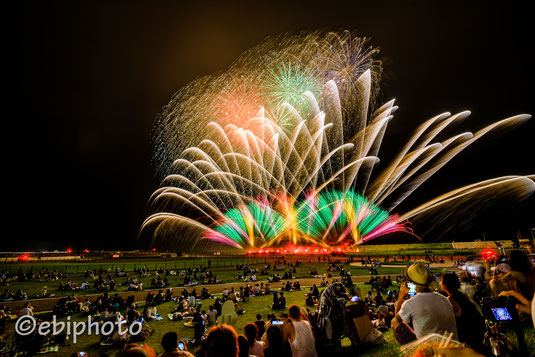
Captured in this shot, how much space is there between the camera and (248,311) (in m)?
19.1

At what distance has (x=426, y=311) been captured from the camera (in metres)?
4.23

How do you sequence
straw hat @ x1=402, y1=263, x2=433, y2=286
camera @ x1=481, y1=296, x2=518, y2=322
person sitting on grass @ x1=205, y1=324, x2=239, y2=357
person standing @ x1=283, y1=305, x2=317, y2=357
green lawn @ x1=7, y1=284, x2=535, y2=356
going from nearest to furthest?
1. person sitting on grass @ x1=205, y1=324, x2=239, y2=357
2. straw hat @ x1=402, y1=263, x2=433, y2=286
3. camera @ x1=481, y1=296, x2=518, y2=322
4. person standing @ x1=283, y1=305, x2=317, y2=357
5. green lawn @ x1=7, y1=284, x2=535, y2=356

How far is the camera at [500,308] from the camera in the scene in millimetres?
4719

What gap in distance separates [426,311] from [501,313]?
177 centimetres

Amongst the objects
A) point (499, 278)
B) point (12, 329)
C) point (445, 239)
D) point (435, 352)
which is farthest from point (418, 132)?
point (445, 239)

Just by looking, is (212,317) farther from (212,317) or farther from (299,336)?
(299,336)

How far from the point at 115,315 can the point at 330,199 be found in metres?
45.5

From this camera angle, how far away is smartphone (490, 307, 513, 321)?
4.74 m

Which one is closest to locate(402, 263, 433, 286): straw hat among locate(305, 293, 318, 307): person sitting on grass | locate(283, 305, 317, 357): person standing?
locate(283, 305, 317, 357): person standing

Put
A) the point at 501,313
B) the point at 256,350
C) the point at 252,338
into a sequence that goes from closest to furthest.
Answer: the point at 501,313 < the point at 252,338 < the point at 256,350

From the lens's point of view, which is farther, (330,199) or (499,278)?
(330,199)

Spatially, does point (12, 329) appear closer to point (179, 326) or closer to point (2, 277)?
point (179, 326)

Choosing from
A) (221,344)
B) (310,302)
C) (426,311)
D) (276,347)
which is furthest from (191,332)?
(426,311)

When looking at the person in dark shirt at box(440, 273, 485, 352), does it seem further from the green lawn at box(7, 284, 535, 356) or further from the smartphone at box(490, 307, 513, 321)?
the green lawn at box(7, 284, 535, 356)
